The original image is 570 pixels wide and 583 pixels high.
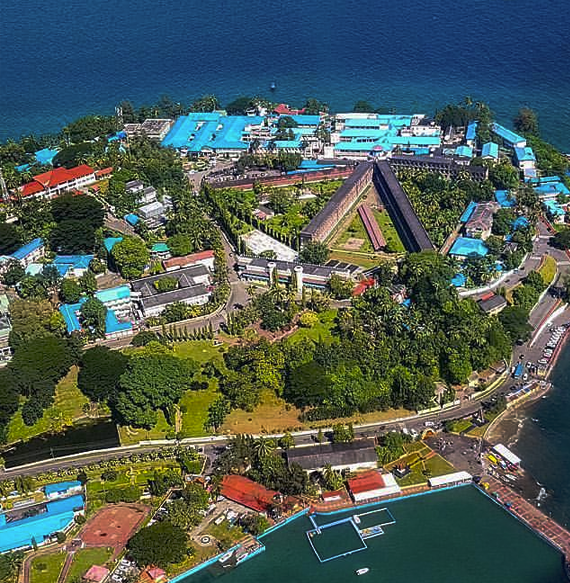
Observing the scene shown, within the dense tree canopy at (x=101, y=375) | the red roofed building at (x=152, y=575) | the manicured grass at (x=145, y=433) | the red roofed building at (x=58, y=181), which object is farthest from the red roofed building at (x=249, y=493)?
the red roofed building at (x=58, y=181)

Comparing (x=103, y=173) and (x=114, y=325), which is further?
(x=103, y=173)

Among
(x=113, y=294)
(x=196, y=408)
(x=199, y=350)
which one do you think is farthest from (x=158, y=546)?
(x=113, y=294)

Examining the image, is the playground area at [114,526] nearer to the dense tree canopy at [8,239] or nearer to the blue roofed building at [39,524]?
the blue roofed building at [39,524]

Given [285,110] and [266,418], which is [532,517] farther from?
[285,110]

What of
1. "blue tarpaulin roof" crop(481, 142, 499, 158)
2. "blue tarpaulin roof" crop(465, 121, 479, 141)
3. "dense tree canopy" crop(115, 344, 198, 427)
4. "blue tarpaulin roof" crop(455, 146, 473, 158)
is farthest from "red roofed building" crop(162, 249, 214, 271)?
"blue tarpaulin roof" crop(465, 121, 479, 141)

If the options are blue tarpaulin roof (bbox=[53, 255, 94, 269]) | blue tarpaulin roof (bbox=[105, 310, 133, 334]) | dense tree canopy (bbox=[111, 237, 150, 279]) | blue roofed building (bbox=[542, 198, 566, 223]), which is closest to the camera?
blue tarpaulin roof (bbox=[105, 310, 133, 334])

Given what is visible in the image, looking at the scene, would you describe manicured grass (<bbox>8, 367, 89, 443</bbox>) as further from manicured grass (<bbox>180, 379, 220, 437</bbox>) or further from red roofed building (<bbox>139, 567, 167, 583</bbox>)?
red roofed building (<bbox>139, 567, 167, 583</bbox>)
